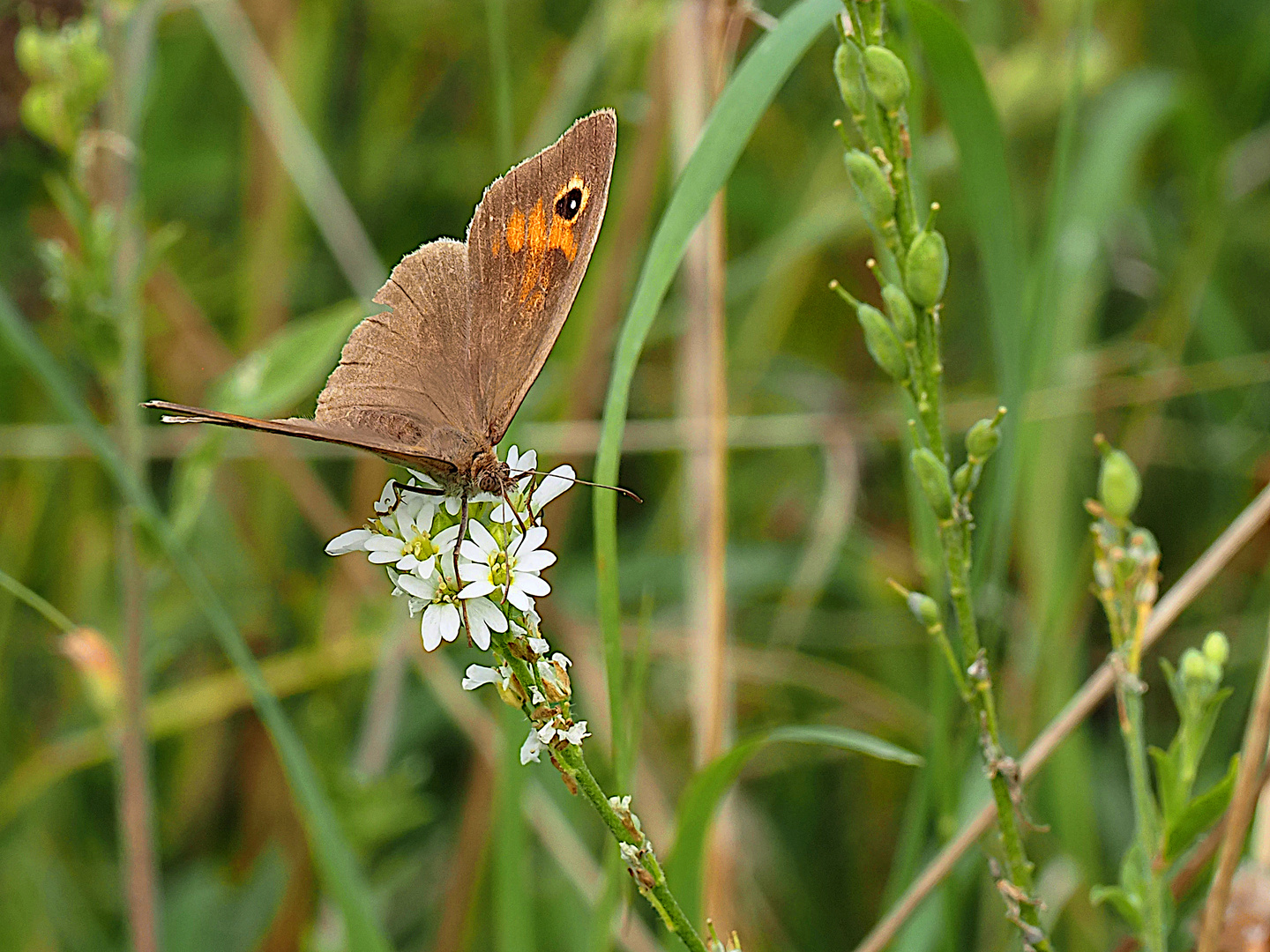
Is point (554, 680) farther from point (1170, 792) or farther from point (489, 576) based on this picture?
point (1170, 792)

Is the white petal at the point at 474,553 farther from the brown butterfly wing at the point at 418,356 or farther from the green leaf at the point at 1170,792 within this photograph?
the green leaf at the point at 1170,792

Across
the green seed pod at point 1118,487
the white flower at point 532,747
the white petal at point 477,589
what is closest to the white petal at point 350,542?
the white petal at point 477,589

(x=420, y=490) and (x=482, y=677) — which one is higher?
(x=420, y=490)

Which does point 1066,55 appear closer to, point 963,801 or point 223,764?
point 963,801

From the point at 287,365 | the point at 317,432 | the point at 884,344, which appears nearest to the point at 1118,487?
the point at 884,344

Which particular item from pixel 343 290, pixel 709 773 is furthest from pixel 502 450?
pixel 343 290

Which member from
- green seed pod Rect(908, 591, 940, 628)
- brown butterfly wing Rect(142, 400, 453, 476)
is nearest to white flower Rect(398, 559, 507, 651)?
brown butterfly wing Rect(142, 400, 453, 476)
